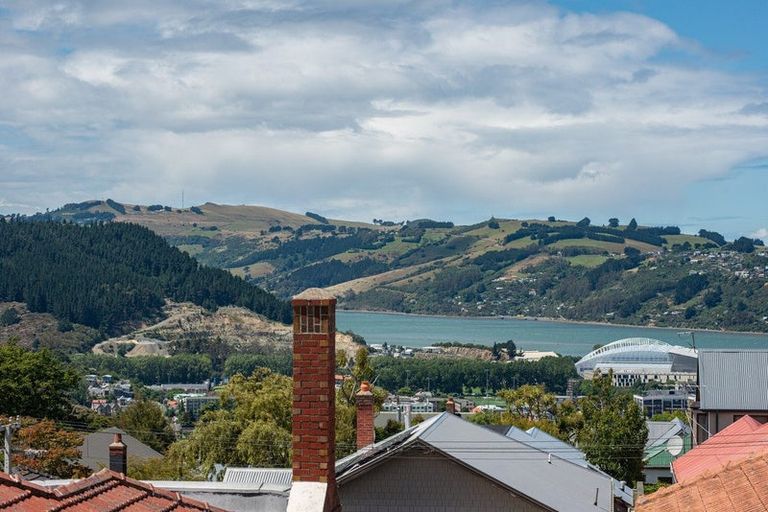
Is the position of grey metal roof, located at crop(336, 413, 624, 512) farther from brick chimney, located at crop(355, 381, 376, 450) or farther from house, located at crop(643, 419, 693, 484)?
house, located at crop(643, 419, 693, 484)

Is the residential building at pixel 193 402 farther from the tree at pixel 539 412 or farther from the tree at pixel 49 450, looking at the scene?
the tree at pixel 49 450

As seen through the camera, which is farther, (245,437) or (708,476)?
(245,437)

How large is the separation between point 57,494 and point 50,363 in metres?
57.1

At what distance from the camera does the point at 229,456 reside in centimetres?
4697

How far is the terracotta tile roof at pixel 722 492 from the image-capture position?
12.5 metres

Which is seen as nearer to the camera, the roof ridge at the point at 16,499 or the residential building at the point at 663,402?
the roof ridge at the point at 16,499

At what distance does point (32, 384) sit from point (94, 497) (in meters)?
54.9

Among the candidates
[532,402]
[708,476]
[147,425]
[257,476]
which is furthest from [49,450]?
[708,476]

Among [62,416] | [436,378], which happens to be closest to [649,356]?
[436,378]

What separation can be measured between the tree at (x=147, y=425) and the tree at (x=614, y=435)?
28.5 m

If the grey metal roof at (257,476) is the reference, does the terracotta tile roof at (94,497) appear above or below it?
above

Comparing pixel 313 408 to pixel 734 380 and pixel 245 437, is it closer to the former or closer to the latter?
pixel 734 380

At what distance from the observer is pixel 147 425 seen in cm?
7556

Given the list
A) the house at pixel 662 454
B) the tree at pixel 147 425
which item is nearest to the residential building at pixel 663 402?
the tree at pixel 147 425
